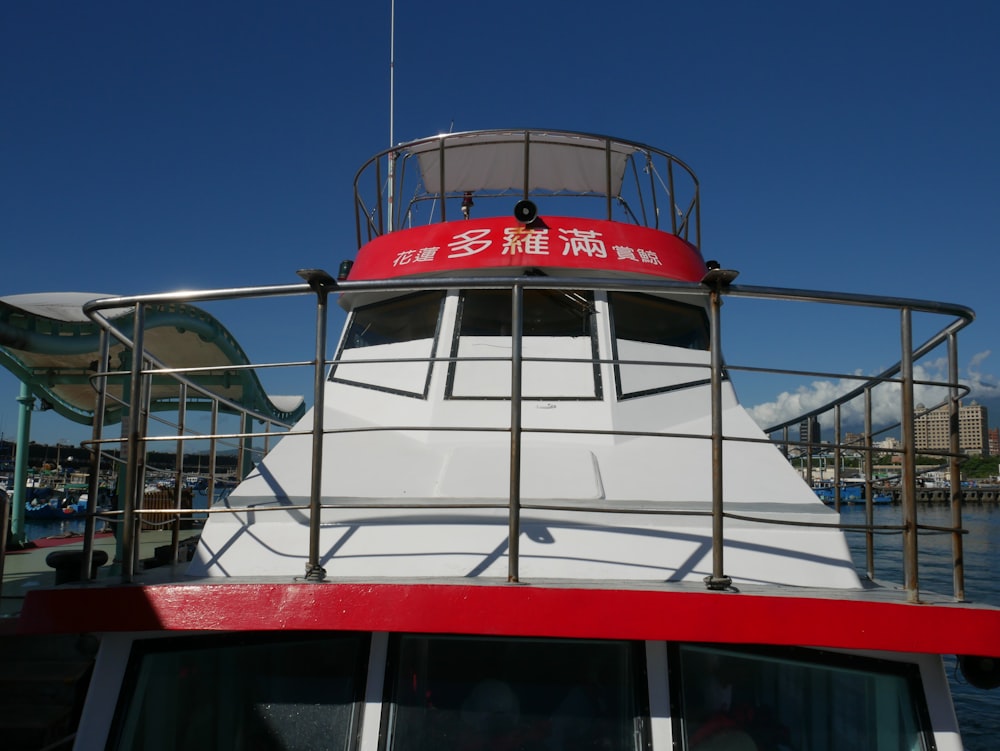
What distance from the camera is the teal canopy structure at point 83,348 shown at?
13.2m

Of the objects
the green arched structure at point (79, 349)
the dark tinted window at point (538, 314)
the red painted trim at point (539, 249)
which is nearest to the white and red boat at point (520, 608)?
the dark tinted window at point (538, 314)

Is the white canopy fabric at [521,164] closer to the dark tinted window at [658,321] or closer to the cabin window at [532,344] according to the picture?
the dark tinted window at [658,321]

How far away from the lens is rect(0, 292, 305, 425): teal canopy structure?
522 inches

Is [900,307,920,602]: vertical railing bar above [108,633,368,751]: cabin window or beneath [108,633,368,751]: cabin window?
above

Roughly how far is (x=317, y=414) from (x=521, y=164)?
478 cm

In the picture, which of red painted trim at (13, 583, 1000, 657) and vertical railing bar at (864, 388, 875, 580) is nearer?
red painted trim at (13, 583, 1000, 657)

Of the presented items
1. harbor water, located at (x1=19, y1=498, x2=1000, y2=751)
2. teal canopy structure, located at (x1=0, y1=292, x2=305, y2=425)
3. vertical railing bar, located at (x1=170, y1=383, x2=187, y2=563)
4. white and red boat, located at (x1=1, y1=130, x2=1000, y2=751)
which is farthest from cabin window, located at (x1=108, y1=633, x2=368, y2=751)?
teal canopy structure, located at (x1=0, y1=292, x2=305, y2=425)

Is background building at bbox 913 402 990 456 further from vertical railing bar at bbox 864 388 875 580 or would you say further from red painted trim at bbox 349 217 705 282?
red painted trim at bbox 349 217 705 282

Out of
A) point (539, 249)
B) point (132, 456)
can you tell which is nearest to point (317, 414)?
point (132, 456)

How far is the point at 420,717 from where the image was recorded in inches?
110

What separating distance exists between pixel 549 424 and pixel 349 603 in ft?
5.94

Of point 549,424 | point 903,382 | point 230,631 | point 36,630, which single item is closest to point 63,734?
point 36,630

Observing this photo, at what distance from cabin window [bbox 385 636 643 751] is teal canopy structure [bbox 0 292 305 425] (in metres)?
6.91

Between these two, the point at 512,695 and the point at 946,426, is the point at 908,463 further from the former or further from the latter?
the point at 512,695
